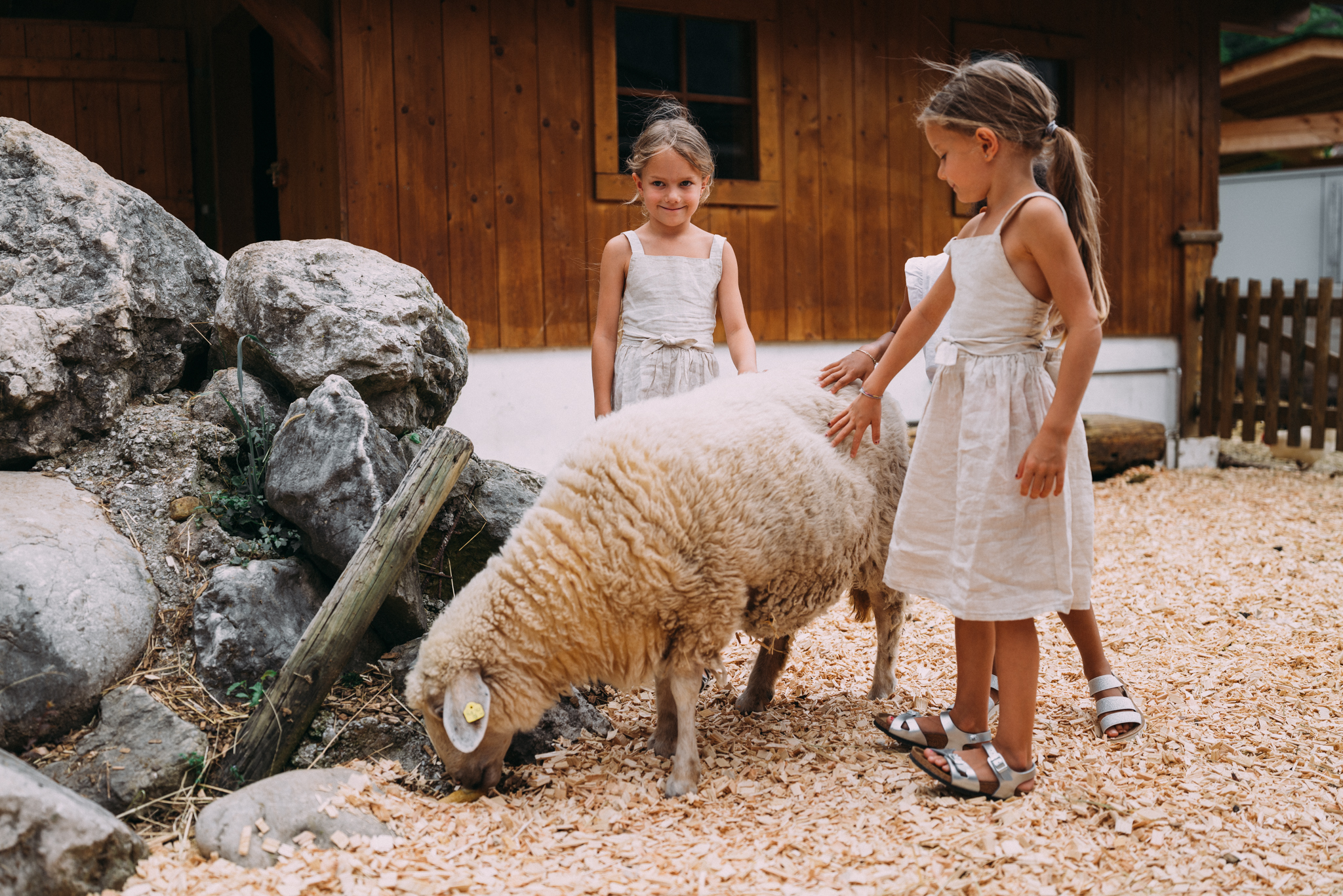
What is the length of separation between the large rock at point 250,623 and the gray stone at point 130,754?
0.20 metres

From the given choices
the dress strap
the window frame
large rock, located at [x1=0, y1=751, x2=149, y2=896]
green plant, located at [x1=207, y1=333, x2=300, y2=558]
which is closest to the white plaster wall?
the window frame

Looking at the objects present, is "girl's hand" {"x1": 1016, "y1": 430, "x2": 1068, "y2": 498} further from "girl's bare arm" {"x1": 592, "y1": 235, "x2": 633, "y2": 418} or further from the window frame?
the window frame

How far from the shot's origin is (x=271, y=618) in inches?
128

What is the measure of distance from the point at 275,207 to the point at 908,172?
16.6ft

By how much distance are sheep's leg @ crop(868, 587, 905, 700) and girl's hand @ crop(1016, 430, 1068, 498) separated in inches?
42.4

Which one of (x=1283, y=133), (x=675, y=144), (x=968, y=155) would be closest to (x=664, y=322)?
(x=675, y=144)

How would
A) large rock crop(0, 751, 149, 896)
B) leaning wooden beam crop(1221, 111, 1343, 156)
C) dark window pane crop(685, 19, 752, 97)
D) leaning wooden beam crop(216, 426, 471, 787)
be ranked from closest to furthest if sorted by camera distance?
large rock crop(0, 751, 149, 896), leaning wooden beam crop(216, 426, 471, 787), dark window pane crop(685, 19, 752, 97), leaning wooden beam crop(1221, 111, 1343, 156)

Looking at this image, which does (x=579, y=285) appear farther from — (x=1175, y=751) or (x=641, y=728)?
(x=1175, y=751)

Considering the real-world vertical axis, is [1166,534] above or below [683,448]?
below

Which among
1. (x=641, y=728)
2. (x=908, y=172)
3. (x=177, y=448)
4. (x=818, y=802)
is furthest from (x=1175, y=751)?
(x=908, y=172)

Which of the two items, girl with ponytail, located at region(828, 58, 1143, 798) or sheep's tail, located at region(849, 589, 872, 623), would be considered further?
sheep's tail, located at region(849, 589, 872, 623)

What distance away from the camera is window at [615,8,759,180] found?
6.66 metres

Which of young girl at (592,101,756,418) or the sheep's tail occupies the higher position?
young girl at (592,101,756,418)

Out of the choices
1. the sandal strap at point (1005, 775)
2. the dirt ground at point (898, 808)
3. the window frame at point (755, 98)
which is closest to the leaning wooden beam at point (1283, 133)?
the window frame at point (755, 98)
